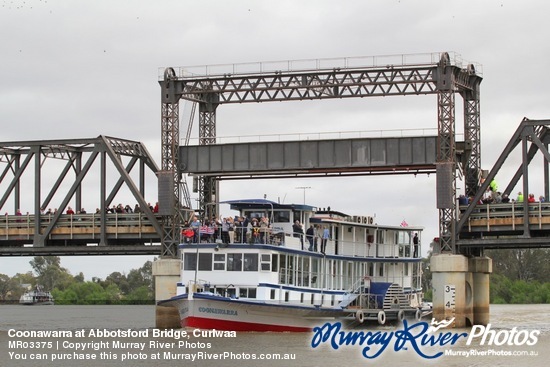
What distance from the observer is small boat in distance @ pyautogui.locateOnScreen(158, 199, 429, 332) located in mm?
68125

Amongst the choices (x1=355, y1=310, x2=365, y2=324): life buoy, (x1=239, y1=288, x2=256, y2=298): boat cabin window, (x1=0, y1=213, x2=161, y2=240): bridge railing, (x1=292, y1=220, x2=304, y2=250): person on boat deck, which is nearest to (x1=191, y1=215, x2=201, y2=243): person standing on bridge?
(x1=239, y1=288, x2=256, y2=298): boat cabin window

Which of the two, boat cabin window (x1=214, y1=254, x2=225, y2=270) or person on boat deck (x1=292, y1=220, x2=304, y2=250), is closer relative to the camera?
boat cabin window (x1=214, y1=254, x2=225, y2=270)

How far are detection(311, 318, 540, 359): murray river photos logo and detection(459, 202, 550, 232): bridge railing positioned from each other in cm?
A: 610

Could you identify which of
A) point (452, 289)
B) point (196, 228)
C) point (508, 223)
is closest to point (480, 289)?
point (452, 289)

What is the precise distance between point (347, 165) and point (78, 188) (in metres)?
17.1

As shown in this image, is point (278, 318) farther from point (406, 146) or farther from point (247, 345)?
point (406, 146)

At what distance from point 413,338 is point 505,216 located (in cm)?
1676

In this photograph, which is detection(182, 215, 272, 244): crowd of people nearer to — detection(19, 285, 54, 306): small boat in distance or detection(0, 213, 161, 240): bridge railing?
detection(0, 213, 161, 240): bridge railing

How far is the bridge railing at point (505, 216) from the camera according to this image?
2975 inches

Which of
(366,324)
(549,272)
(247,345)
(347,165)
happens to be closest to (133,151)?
(347,165)

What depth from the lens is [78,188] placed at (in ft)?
A: 279

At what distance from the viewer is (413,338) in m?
62.3

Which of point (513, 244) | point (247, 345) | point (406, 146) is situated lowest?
point (247, 345)

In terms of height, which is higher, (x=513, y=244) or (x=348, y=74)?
(x=348, y=74)
